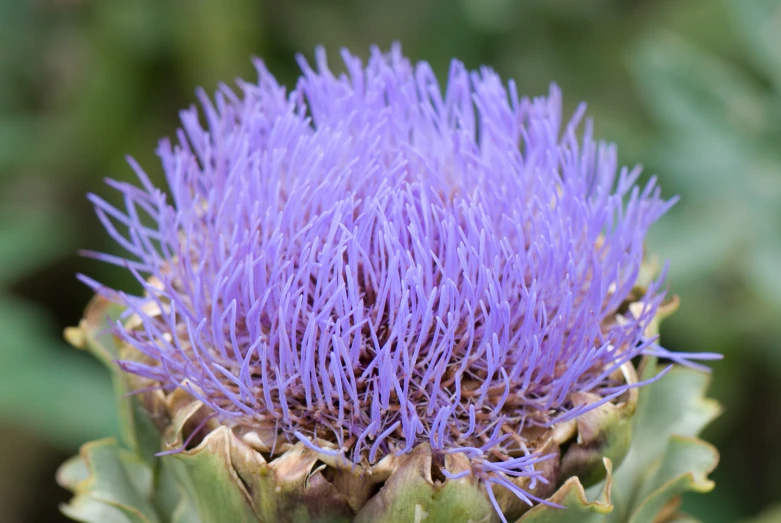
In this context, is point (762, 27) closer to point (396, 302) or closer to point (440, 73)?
point (440, 73)

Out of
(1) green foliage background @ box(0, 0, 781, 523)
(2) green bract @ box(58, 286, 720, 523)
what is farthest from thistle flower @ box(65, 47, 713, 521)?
(1) green foliage background @ box(0, 0, 781, 523)

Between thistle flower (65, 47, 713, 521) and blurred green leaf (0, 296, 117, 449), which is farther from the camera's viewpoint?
blurred green leaf (0, 296, 117, 449)

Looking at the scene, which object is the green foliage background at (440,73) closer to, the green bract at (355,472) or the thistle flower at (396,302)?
the green bract at (355,472)

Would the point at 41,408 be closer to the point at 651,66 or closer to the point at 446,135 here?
the point at 446,135

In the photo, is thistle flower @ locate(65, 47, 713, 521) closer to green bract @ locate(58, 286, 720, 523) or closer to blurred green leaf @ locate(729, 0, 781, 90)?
green bract @ locate(58, 286, 720, 523)

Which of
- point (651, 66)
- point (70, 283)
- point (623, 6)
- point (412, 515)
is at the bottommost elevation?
point (412, 515)

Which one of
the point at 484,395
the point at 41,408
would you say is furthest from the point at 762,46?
the point at 41,408

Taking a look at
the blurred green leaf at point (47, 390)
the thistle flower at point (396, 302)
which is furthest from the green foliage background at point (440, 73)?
the thistle flower at point (396, 302)
